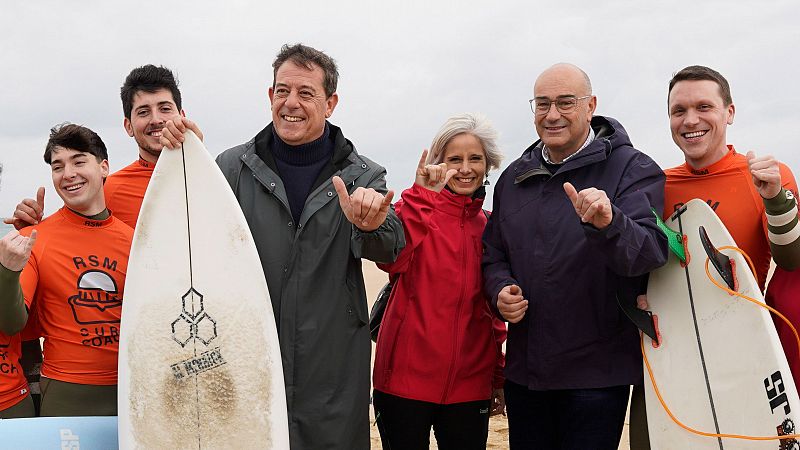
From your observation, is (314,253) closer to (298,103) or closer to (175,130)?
(298,103)

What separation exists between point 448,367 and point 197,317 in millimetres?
1121

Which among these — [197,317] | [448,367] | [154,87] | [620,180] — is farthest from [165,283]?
[620,180]

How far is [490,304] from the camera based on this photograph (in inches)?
127

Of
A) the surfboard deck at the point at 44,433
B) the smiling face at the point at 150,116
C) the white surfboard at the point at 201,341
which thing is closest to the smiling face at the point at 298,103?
the white surfboard at the point at 201,341

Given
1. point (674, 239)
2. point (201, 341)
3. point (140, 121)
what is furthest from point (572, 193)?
point (140, 121)

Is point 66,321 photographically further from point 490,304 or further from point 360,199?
point 490,304

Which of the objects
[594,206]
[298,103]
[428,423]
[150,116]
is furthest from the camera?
[150,116]

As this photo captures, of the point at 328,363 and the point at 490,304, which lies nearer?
the point at 328,363

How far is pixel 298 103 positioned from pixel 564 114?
3.74 ft

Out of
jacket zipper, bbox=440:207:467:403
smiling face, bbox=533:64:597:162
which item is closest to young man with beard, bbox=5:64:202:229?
jacket zipper, bbox=440:207:467:403

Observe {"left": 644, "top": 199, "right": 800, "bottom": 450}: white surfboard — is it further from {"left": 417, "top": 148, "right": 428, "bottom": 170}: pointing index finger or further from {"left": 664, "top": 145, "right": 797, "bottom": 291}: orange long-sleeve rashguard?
{"left": 417, "top": 148, "right": 428, "bottom": 170}: pointing index finger

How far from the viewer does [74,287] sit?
116 inches

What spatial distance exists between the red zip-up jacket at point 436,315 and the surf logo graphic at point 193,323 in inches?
30.3

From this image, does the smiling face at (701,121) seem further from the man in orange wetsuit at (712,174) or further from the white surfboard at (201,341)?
the white surfboard at (201,341)
